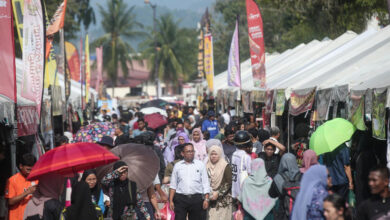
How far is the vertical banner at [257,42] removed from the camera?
600 inches

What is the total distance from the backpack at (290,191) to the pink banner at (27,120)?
458cm

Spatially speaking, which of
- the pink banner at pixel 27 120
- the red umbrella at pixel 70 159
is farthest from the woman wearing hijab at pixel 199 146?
the red umbrella at pixel 70 159

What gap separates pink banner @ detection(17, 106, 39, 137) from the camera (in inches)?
397

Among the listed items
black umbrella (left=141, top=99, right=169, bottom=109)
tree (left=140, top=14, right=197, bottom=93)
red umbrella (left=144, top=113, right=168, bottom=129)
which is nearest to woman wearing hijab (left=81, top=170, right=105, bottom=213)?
red umbrella (left=144, top=113, right=168, bottom=129)

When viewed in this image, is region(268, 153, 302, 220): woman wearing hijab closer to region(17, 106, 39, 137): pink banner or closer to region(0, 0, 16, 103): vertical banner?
region(0, 0, 16, 103): vertical banner

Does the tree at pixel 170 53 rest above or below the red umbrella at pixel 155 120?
above

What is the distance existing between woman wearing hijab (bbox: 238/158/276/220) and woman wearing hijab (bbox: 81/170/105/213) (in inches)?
72.6

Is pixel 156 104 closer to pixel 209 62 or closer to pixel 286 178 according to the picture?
pixel 209 62

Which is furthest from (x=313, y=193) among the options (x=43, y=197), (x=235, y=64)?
(x=235, y=64)

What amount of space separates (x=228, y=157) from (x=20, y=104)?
3.58m

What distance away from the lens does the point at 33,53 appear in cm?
1006

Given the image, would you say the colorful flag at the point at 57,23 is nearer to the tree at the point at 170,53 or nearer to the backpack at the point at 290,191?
the backpack at the point at 290,191

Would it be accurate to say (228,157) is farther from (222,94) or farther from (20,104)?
(222,94)

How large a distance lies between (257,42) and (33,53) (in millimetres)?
6684
